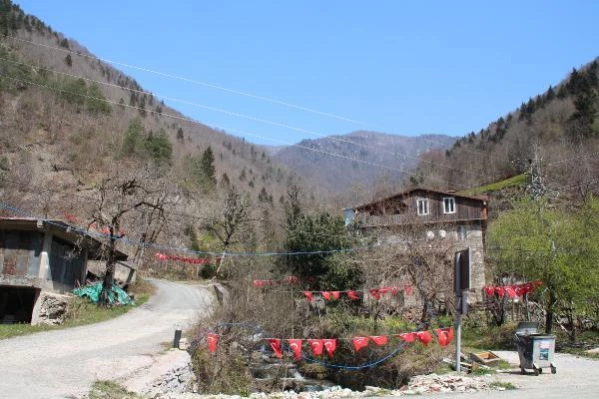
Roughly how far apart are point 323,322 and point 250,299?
4.03m

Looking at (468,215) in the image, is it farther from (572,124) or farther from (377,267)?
(572,124)

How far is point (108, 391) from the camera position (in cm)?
1345

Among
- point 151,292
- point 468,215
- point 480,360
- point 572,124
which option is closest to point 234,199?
point 151,292

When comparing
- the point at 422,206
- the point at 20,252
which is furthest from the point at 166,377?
the point at 422,206

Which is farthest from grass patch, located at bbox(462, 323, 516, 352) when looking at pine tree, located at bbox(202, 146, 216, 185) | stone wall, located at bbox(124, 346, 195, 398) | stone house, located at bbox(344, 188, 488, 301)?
pine tree, located at bbox(202, 146, 216, 185)

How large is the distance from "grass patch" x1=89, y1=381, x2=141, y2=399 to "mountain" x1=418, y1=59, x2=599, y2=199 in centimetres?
5396

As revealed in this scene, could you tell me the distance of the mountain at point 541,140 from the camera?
6812 cm

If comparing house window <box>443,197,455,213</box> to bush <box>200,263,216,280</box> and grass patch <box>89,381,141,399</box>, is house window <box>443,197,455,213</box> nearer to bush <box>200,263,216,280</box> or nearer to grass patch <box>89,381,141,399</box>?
bush <box>200,263,216,280</box>

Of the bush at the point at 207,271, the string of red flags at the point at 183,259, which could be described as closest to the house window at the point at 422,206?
the string of red flags at the point at 183,259

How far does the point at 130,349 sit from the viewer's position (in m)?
19.8

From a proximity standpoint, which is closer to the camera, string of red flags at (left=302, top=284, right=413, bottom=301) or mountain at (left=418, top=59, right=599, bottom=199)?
string of red flags at (left=302, top=284, right=413, bottom=301)

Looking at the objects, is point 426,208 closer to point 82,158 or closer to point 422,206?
point 422,206

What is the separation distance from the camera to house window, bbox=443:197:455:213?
45.9 m

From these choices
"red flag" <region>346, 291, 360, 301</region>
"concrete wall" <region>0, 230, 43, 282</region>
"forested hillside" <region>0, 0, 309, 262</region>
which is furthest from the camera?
"forested hillside" <region>0, 0, 309, 262</region>
